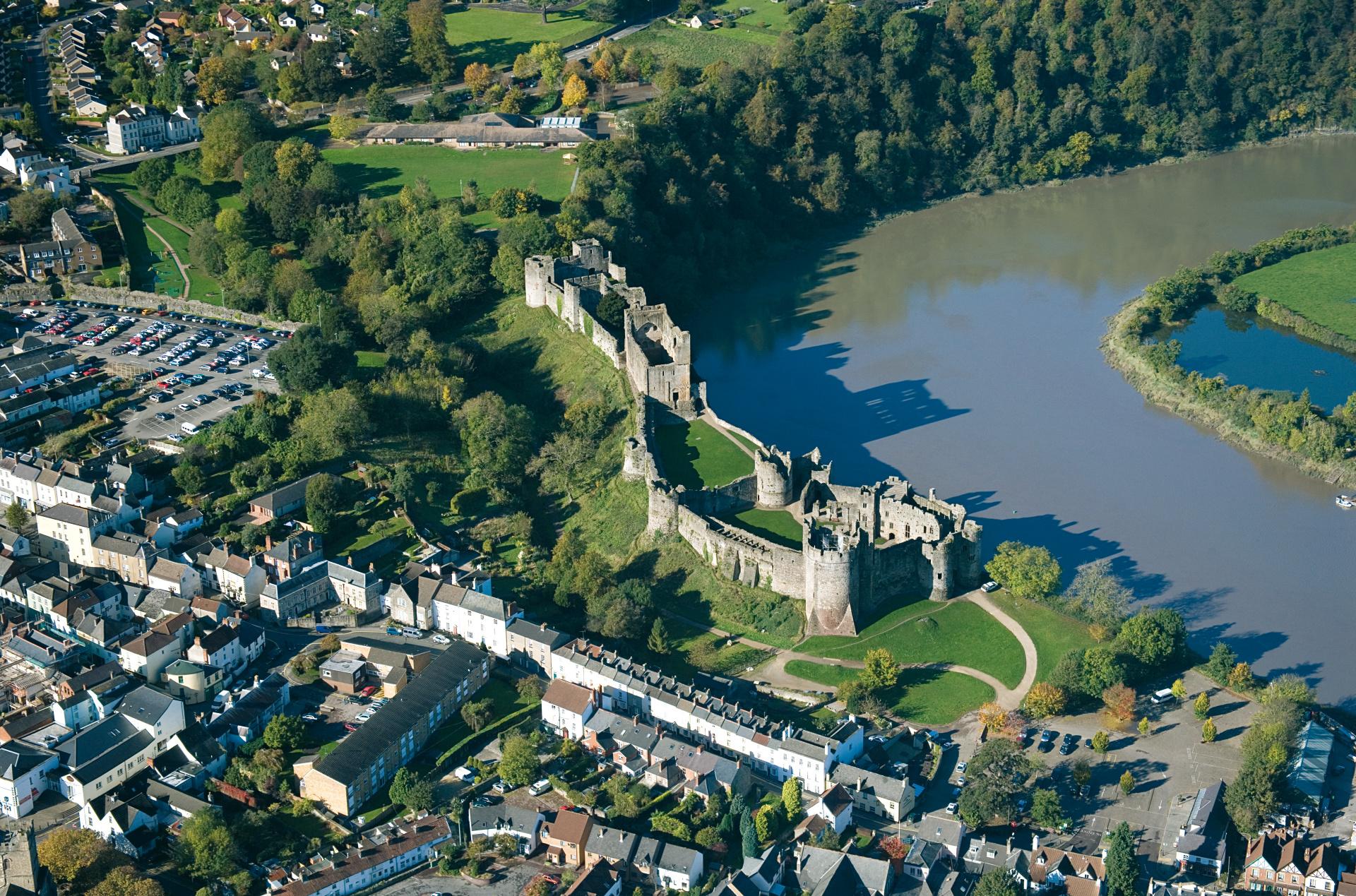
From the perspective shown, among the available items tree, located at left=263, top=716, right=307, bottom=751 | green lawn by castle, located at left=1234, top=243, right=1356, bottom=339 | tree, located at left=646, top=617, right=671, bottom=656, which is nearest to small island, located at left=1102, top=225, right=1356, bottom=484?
green lawn by castle, located at left=1234, top=243, right=1356, bottom=339

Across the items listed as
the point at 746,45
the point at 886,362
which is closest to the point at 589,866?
the point at 886,362

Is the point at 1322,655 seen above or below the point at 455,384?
below

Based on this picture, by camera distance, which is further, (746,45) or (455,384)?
(746,45)

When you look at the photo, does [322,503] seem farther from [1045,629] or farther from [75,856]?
[1045,629]

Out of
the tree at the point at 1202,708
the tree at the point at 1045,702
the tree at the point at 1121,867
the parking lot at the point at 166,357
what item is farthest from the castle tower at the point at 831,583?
the parking lot at the point at 166,357

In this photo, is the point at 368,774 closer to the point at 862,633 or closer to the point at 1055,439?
the point at 862,633

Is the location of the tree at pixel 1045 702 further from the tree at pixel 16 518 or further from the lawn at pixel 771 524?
the tree at pixel 16 518

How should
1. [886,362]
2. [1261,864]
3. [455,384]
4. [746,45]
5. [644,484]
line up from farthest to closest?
[746,45] → [886,362] → [455,384] → [644,484] → [1261,864]

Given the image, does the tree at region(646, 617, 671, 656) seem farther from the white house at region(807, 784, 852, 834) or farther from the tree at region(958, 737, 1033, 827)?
the tree at region(958, 737, 1033, 827)
